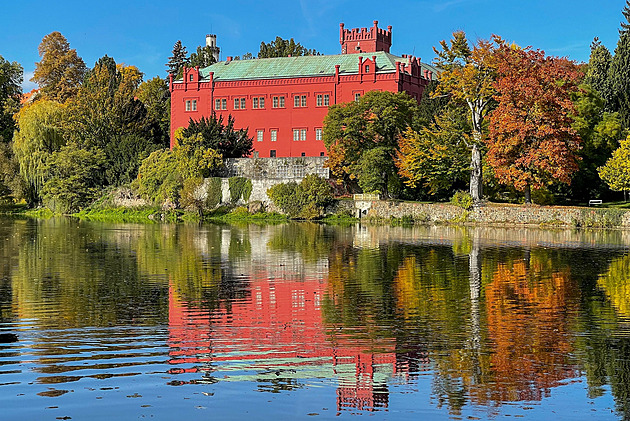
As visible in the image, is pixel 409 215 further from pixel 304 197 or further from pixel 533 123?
pixel 533 123

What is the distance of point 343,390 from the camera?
9.04 m

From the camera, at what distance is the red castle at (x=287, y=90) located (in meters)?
64.4

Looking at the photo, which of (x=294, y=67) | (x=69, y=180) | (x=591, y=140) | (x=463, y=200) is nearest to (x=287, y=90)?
(x=294, y=67)

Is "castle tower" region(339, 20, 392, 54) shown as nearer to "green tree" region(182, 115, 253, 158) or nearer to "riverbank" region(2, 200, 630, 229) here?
"green tree" region(182, 115, 253, 158)

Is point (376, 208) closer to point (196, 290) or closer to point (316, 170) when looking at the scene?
point (316, 170)

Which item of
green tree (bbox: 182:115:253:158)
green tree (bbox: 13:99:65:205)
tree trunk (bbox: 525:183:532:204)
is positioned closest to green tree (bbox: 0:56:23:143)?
green tree (bbox: 13:99:65:205)

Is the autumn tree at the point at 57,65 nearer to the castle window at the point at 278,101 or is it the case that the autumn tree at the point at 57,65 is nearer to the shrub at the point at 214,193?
the castle window at the point at 278,101

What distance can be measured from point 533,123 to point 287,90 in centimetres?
2763

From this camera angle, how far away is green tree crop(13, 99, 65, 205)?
56812 mm

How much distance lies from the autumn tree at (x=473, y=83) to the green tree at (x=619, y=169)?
729 centimetres

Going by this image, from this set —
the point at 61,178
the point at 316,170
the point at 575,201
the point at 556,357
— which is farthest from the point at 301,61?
the point at 556,357

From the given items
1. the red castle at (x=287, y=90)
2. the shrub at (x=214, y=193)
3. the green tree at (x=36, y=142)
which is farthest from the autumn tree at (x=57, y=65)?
the shrub at (x=214, y=193)

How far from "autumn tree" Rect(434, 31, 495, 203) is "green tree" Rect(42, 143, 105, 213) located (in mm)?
25889

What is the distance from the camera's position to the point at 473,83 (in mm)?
45688
